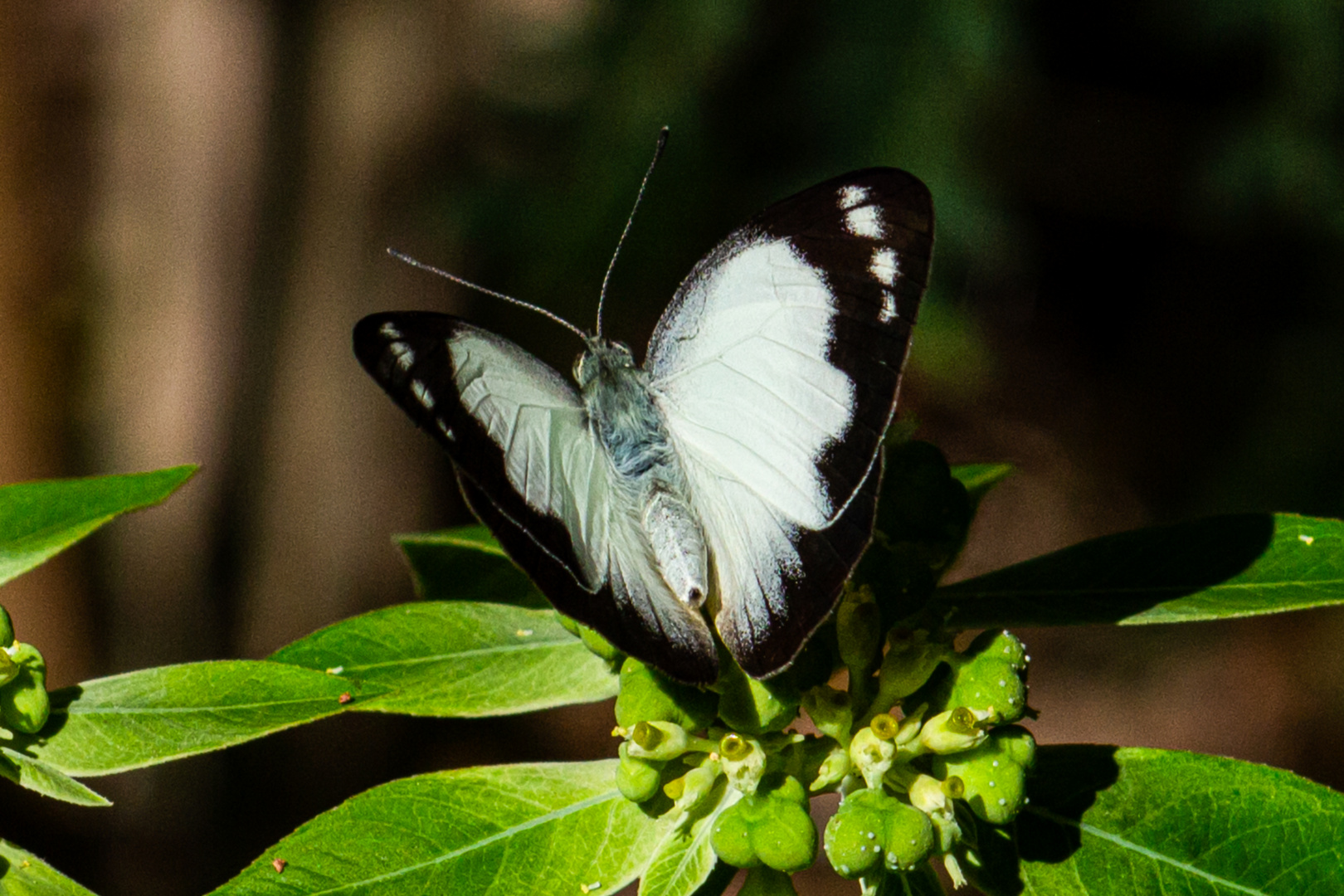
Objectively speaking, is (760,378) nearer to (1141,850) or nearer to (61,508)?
(1141,850)

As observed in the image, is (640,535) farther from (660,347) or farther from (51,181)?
(51,181)

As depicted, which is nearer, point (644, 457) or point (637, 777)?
point (637, 777)

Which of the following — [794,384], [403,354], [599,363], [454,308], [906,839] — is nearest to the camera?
[906,839]

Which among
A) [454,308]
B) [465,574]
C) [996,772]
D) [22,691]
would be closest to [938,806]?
[996,772]

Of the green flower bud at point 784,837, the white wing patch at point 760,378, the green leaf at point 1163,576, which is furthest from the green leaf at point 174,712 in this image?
the green leaf at point 1163,576

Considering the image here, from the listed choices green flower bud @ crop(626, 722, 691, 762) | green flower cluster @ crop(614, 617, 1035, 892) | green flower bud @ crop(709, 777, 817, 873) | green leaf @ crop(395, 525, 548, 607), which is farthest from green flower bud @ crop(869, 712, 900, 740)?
green leaf @ crop(395, 525, 548, 607)

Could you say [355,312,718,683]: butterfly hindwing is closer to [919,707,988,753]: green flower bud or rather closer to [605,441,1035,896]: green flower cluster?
[605,441,1035,896]: green flower cluster
